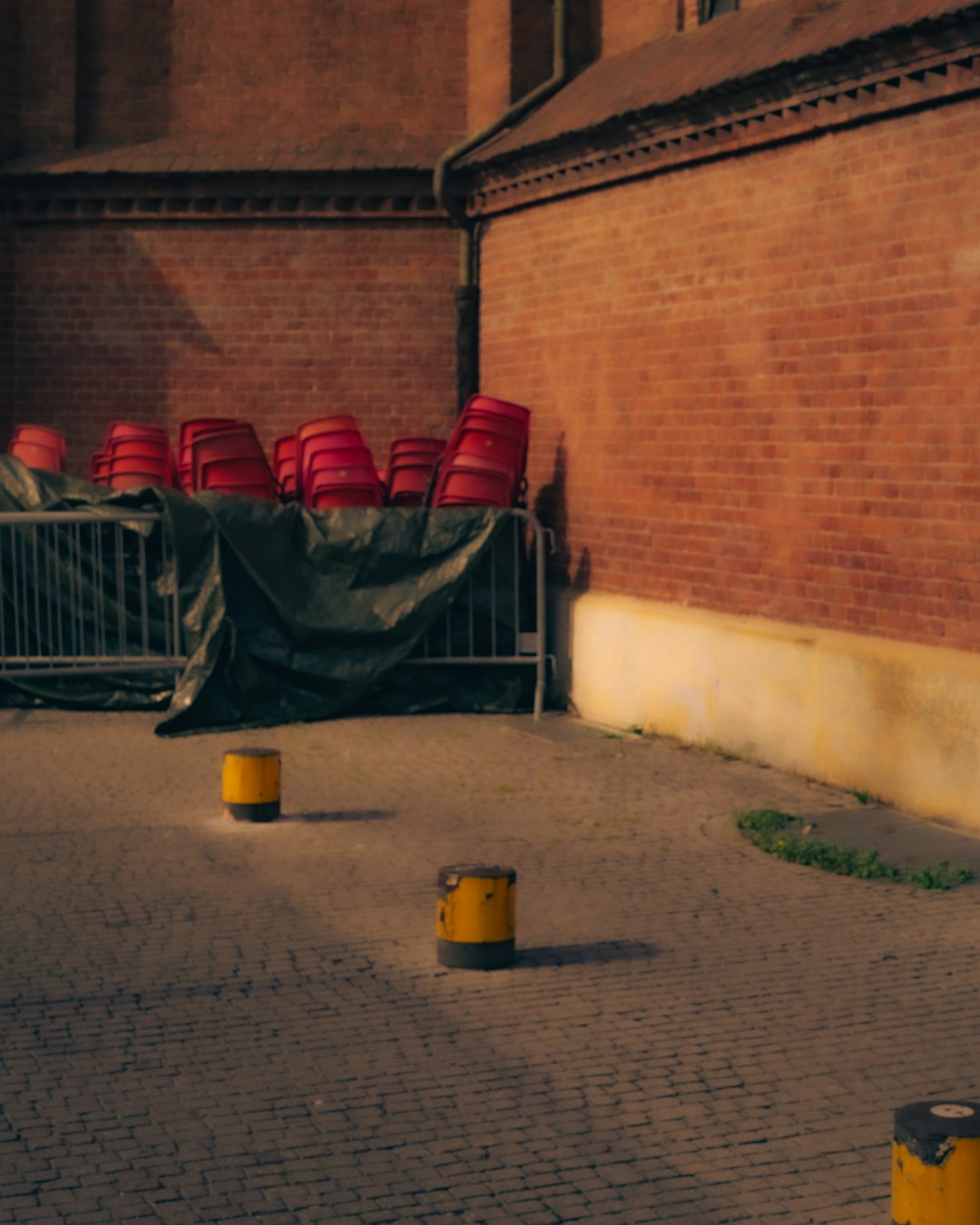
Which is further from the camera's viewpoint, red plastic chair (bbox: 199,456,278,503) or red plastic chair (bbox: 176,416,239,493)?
red plastic chair (bbox: 176,416,239,493)

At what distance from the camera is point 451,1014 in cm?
603

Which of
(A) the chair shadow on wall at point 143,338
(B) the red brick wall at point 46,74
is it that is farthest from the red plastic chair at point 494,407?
(B) the red brick wall at point 46,74

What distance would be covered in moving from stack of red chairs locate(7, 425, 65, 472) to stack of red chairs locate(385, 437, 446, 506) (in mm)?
2738

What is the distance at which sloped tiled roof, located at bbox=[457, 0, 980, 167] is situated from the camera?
9461mm

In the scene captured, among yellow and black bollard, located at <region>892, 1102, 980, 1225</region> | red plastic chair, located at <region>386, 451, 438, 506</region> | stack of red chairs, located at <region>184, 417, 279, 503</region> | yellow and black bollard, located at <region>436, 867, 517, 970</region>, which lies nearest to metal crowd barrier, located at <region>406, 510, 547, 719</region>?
red plastic chair, located at <region>386, 451, 438, 506</region>

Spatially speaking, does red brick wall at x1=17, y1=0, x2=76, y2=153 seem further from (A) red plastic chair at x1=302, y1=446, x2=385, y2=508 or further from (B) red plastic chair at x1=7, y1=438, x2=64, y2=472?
(A) red plastic chair at x1=302, y1=446, x2=385, y2=508

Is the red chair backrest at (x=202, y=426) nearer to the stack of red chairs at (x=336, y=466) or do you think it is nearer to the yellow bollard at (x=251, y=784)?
the stack of red chairs at (x=336, y=466)

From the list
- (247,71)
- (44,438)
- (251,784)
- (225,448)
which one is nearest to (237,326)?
(44,438)

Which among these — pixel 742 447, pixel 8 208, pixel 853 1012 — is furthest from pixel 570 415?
pixel 853 1012

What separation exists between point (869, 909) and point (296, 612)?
5614 mm

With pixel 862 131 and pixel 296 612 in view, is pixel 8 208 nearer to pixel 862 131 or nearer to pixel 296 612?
pixel 296 612

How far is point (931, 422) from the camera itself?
30.3 feet

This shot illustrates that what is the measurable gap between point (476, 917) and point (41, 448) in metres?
8.75

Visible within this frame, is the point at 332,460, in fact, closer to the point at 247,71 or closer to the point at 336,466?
the point at 336,466
